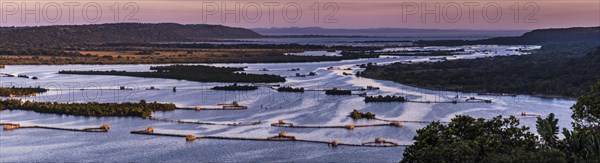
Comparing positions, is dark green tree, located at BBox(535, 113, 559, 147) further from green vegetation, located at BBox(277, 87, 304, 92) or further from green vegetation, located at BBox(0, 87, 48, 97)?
green vegetation, located at BBox(0, 87, 48, 97)

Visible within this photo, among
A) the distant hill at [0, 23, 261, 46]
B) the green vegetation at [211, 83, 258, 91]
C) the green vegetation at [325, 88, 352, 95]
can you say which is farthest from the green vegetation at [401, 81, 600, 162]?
the distant hill at [0, 23, 261, 46]

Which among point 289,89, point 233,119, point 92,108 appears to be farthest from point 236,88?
point 233,119

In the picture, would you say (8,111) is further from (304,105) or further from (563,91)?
(563,91)

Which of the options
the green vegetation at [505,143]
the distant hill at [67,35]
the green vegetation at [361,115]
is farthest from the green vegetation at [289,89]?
the distant hill at [67,35]

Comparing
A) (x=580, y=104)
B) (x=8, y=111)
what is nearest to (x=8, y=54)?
(x=8, y=111)

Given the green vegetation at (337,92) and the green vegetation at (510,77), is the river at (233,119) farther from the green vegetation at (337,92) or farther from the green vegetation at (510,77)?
the green vegetation at (510,77)
